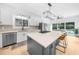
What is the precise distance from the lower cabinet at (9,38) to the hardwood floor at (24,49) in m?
0.13

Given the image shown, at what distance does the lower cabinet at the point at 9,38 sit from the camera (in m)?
2.34

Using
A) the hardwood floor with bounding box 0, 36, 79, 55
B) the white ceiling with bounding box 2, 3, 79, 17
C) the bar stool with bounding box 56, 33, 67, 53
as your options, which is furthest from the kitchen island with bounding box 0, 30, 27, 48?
the bar stool with bounding box 56, 33, 67, 53

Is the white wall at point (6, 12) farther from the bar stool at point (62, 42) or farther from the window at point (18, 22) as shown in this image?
the bar stool at point (62, 42)

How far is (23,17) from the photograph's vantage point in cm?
217

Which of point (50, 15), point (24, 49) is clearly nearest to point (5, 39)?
point (24, 49)

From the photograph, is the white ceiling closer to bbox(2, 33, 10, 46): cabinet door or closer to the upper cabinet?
the upper cabinet

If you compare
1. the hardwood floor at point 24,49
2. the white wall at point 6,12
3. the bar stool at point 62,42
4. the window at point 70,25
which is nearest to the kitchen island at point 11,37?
the hardwood floor at point 24,49

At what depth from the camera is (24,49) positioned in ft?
7.29

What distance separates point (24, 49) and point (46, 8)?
1.16 meters

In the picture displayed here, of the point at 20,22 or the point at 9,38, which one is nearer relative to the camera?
the point at 20,22

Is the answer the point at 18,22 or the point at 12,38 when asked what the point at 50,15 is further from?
the point at 12,38

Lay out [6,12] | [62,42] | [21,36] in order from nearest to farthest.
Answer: [6,12] → [21,36] → [62,42]

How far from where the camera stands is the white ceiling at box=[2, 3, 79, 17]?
6.95ft
